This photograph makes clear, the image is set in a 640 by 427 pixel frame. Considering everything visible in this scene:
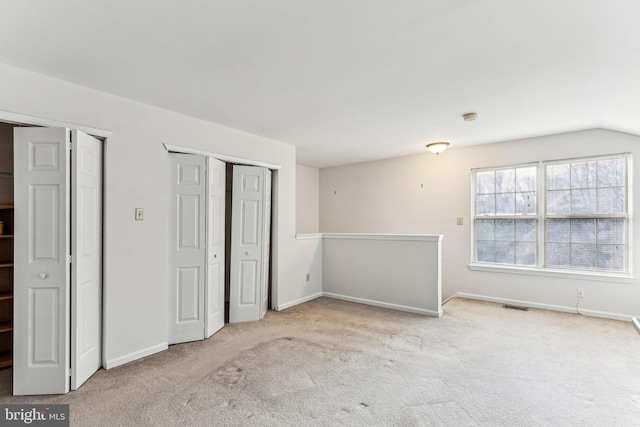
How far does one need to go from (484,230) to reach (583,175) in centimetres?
138

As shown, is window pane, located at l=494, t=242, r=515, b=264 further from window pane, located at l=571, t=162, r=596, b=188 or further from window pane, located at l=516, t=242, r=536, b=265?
window pane, located at l=571, t=162, r=596, b=188

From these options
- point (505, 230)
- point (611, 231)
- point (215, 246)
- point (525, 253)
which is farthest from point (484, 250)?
point (215, 246)

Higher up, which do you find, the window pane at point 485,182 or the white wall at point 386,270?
the window pane at point 485,182

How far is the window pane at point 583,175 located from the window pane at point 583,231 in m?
0.46

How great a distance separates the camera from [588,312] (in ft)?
13.1

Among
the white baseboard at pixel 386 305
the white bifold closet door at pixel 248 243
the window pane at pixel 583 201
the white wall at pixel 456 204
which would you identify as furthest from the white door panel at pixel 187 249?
the window pane at pixel 583 201

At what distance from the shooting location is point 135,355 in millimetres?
2854

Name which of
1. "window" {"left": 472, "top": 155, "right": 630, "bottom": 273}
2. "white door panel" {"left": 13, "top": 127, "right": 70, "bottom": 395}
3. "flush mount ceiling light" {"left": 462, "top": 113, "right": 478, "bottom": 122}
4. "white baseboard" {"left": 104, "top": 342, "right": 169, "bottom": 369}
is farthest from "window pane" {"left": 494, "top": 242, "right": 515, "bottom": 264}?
"white door panel" {"left": 13, "top": 127, "right": 70, "bottom": 395}

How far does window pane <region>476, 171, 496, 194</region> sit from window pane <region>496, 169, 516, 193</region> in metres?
0.05

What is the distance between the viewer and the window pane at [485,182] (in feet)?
15.6

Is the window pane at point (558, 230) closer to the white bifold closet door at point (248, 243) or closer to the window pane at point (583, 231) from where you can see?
the window pane at point (583, 231)

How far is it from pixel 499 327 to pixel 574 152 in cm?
249

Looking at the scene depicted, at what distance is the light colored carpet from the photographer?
2016 millimetres

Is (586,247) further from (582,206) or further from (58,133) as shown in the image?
(58,133)
